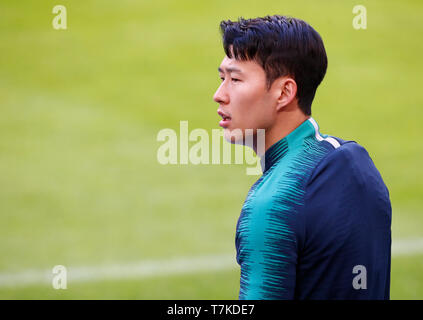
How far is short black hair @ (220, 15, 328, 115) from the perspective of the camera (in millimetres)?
2373

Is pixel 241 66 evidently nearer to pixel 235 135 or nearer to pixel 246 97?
pixel 246 97

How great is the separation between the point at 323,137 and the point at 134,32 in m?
15.6

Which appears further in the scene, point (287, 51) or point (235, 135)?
point (235, 135)

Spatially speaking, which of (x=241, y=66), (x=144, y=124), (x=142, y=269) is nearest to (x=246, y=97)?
(x=241, y=66)

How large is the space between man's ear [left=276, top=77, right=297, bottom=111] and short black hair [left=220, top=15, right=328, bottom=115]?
0.02 meters

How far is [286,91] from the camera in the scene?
7.82 ft

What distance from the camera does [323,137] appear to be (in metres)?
2.38

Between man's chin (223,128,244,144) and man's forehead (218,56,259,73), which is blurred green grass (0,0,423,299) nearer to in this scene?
man's chin (223,128,244,144)

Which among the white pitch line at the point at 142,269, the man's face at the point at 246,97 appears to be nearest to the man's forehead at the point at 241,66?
the man's face at the point at 246,97

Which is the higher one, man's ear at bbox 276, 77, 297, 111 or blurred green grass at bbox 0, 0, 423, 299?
blurred green grass at bbox 0, 0, 423, 299

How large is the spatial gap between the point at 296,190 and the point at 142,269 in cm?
711

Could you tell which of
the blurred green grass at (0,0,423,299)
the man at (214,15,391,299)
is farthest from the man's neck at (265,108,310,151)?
the blurred green grass at (0,0,423,299)

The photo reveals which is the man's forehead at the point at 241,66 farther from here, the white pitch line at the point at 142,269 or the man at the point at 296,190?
the white pitch line at the point at 142,269
